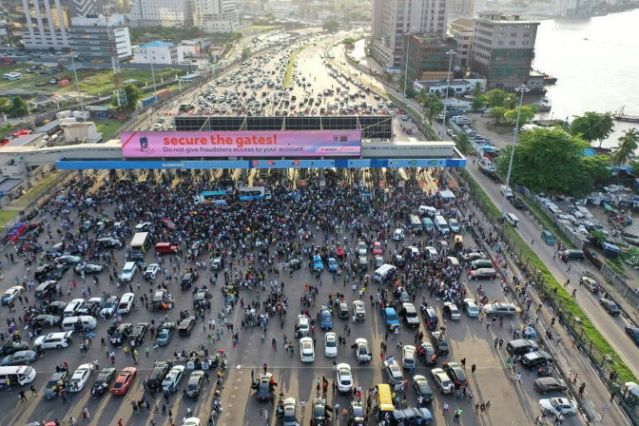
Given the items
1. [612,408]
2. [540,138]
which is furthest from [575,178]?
[612,408]

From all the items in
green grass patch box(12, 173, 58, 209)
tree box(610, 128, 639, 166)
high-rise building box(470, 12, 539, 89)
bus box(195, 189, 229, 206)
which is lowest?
green grass patch box(12, 173, 58, 209)

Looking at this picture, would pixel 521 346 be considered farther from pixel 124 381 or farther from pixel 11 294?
pixel 11 294

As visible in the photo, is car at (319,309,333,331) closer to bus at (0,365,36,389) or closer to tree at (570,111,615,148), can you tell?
bus at (0,365,36,389)

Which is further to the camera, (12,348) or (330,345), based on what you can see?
(330,345)

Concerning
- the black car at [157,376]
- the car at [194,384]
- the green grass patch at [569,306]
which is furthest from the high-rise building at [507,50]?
the black car at [157,376]

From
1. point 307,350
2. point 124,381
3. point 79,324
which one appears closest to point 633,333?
Result: point 307,350

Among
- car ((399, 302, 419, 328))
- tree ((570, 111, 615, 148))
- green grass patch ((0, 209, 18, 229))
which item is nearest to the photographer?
car ((399, 302, 419, 328))

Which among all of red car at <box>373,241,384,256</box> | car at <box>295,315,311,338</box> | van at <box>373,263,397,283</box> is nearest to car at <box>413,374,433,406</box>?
car at <box>295,315,311,338</box>

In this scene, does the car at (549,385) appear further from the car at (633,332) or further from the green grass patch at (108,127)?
the green grass patch at (108,127)
